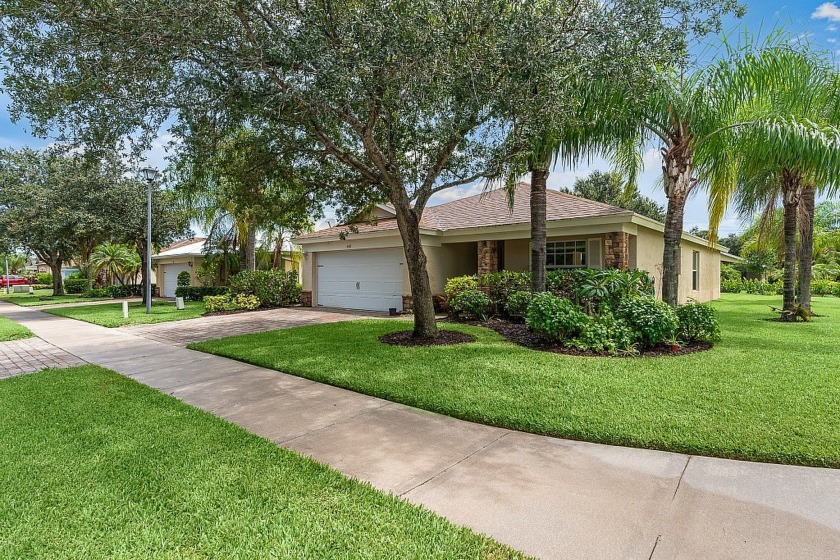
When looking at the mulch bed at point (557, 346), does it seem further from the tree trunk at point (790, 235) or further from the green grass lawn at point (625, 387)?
Result: the tree trunk at point (790, 235)

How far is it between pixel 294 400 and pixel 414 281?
4.15 metres

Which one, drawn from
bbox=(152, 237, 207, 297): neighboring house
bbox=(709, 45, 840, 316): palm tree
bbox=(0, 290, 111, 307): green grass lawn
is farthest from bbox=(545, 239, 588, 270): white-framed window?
bbox=(0, 290, 111, 307): green grass lawn

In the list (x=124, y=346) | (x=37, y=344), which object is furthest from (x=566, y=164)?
(x=37, y=344)

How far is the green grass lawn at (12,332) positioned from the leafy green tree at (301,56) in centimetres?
709

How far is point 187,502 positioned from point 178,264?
27.2m

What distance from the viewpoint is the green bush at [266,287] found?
1761 centimetres

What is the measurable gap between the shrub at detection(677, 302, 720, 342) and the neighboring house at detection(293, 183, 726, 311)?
345 centimetres

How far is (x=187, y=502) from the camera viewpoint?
118 inches

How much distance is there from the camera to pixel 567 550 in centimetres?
254

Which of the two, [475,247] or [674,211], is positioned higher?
[674,211]

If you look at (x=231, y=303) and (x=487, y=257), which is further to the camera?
(x=231, y=303)

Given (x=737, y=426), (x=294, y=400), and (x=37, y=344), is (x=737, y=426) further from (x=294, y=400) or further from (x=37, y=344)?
(x=37, y=344)

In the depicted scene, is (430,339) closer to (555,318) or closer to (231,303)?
(555,318)

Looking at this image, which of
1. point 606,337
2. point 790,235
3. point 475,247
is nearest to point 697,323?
point 606,337
